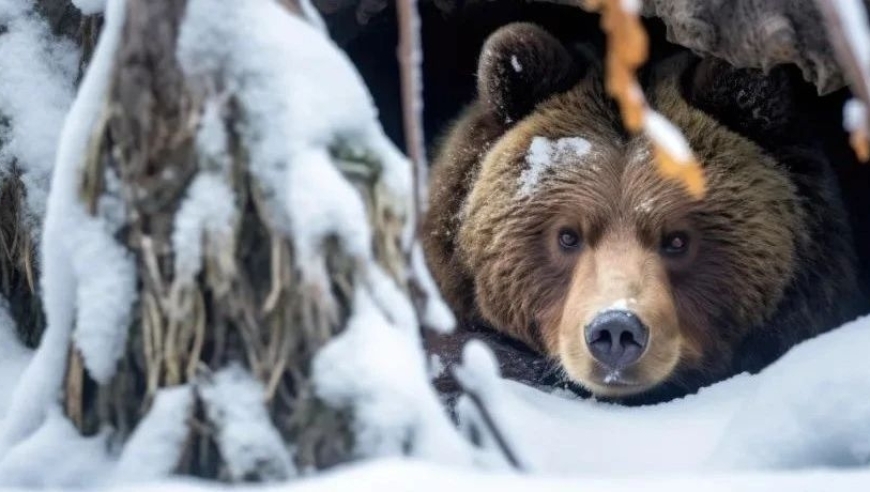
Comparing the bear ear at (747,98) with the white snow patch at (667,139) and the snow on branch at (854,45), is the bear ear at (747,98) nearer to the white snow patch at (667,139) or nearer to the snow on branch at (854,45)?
the snow on branch at (854,45)

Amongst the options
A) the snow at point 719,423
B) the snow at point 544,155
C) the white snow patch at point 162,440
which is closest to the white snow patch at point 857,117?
the snow at point 719,423

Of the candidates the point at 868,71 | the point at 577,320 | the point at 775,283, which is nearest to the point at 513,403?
the point at 577,320

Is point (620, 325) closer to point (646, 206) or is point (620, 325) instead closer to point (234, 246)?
point (646, 206)

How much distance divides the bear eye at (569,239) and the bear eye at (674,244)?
321 millimetres

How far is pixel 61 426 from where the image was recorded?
2.50 metres

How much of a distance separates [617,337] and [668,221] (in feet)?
2.37

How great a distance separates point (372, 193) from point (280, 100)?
10.8 inches

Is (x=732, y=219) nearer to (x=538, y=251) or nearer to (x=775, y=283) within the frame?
(x=775, y=283)

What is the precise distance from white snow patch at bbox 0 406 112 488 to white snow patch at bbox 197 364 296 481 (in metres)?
0.28

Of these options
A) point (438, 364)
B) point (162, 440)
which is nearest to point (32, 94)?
point (438, 364)

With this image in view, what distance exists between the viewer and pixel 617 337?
3766 millimetres

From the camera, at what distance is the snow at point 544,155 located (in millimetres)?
4539

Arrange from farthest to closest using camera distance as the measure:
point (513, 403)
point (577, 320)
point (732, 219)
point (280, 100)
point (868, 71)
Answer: point (732, 219) → point (577, 320) → point (513, 403) → point (280, 100) → point (868, 71)

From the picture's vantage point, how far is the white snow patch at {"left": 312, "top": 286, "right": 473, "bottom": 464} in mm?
2293
